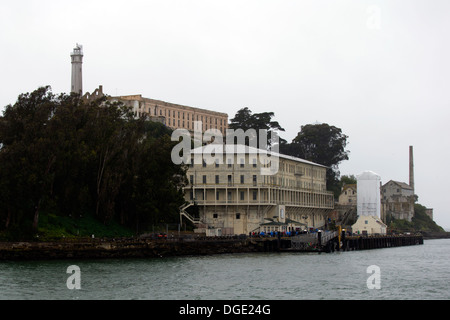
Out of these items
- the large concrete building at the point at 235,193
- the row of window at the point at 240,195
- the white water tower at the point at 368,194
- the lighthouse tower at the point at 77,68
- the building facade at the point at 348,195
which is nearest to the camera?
the large concrete building at the point at 235,193

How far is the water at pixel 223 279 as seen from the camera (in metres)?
40.5

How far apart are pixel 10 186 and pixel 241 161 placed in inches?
1415

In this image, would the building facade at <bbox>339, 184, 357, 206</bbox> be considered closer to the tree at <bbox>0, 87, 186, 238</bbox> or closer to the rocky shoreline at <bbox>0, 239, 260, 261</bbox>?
the tree at <bbox>0, 87, 186, 238</bbox>

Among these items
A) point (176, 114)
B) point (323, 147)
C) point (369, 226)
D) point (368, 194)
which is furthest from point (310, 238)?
point (176, 114)

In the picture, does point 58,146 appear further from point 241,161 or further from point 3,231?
point 241,161

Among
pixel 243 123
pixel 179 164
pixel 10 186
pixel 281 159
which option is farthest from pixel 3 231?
pixel 243 123

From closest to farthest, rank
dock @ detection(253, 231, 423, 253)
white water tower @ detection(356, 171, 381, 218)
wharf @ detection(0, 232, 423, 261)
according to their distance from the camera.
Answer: wharf @ detection(0, 232, 423, 261)
dock @ detection(253, 231, 423, 253)
white water tower @ detection(356, 171, 381, 218)

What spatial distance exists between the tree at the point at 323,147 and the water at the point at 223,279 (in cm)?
6630

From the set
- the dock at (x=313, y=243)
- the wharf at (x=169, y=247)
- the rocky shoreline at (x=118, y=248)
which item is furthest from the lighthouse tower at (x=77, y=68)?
the rocky shoreline at (x=118, y=248)

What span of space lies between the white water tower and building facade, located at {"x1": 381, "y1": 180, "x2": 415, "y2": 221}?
1359 inches

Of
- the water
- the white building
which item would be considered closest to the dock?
the water

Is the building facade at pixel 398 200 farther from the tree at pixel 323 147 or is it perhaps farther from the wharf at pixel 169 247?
the wharf at pixel 169 247

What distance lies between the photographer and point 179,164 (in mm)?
78000

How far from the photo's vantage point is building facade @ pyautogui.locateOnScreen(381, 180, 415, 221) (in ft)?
481
